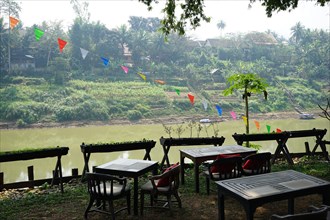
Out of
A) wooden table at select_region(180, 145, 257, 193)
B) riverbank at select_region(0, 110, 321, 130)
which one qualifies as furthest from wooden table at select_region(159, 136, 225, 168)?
riverbank at select_region(0, 110, 321, 130)

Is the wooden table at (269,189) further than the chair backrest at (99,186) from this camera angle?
No

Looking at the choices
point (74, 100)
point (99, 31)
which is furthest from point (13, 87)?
point (99, 31)

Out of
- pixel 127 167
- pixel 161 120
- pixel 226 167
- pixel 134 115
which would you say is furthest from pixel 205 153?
pixel 134 115

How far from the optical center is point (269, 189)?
2.94m

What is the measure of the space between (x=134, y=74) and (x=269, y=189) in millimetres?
38186

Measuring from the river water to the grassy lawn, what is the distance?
5866 mm

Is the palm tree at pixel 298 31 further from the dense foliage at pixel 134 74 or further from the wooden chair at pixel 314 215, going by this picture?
the wooden chair at pixel 314 215

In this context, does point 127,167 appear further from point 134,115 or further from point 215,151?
point 134,115

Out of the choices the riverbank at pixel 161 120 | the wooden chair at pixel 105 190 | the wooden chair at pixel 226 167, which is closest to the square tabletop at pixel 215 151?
the wooden chair at pixel 226 167

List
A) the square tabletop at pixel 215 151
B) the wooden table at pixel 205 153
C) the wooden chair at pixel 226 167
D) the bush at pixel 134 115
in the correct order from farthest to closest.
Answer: the bush at pixel 134 115
the square tabletop at pixel 215 151
the wooden table at pixel 205 153
the wooden chair at pixel 226 167

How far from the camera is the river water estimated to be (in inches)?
476

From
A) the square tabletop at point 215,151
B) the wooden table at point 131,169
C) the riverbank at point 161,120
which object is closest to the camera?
the wooden table at point 131,169

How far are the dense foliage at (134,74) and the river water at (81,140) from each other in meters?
3.35

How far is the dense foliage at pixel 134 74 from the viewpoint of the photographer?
3050 centimetres
